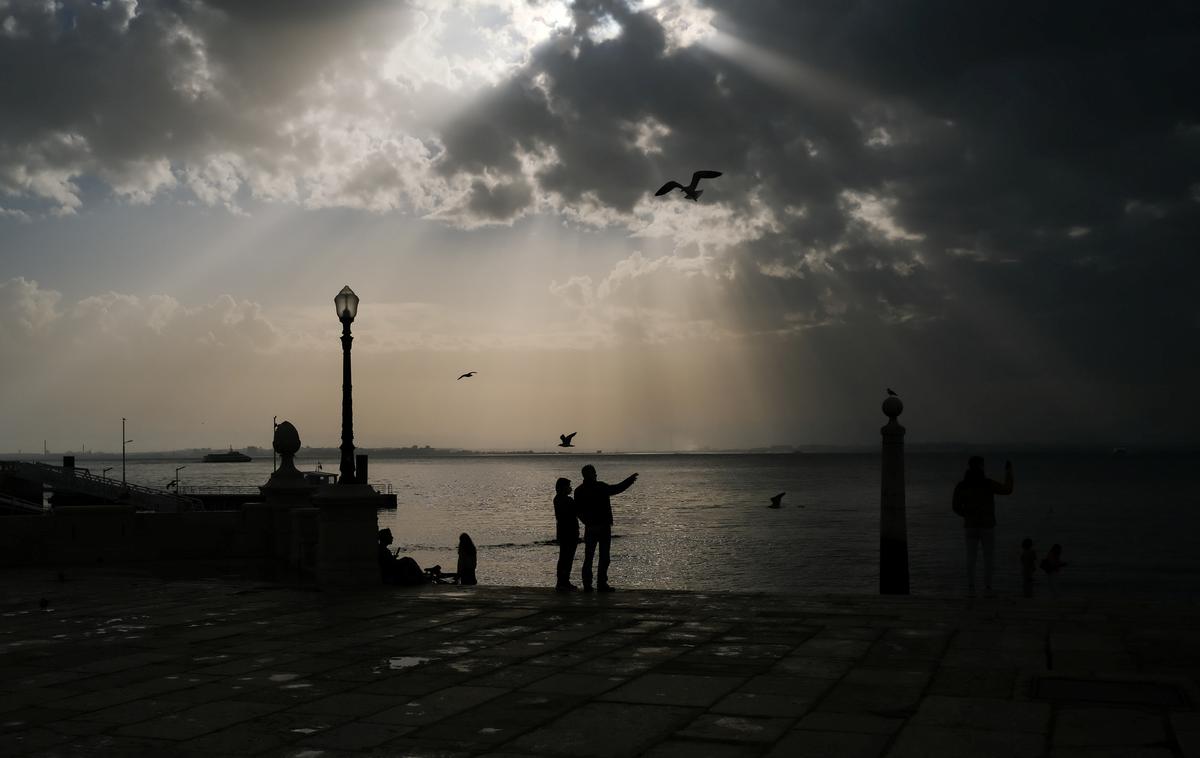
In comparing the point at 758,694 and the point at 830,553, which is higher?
the point at 758,694

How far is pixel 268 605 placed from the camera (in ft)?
42.9

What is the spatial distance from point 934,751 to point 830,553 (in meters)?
48.7

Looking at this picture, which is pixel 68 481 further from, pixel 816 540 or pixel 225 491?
pixel 225 491

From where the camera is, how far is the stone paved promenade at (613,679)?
19.9 feet

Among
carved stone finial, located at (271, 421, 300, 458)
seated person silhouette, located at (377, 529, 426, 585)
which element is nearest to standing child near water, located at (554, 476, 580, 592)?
seated person silhouette, located at (377, 529, 426, 585)

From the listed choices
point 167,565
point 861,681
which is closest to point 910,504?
point 167,565

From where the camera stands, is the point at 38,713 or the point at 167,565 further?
the point at 167,565

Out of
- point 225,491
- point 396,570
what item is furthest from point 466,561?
point 225,491

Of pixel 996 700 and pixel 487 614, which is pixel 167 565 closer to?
pixel 487 614

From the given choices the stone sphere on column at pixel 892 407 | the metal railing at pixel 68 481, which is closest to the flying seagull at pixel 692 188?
the stone sphere on column at pixel 892 407

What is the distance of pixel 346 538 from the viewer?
592 inches

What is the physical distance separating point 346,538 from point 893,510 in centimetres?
888

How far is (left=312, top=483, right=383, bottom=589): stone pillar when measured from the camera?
1495 centimetres

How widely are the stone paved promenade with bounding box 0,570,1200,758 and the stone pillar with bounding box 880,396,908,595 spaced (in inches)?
170
